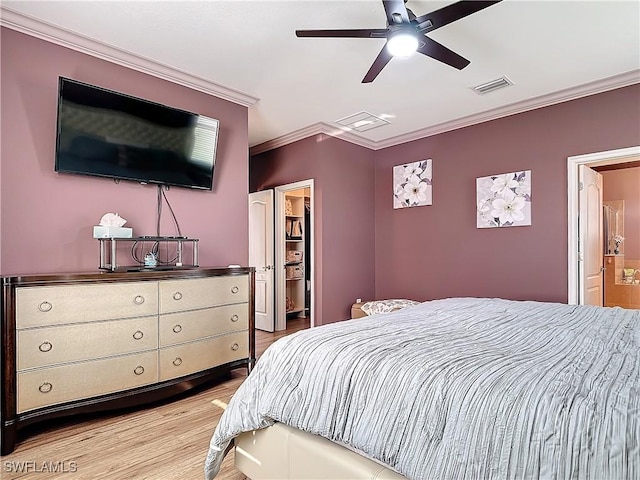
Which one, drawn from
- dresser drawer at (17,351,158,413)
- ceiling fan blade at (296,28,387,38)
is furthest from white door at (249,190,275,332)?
ceiling fan blade at (296,28,387,38)

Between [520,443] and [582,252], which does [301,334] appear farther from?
[582,252]

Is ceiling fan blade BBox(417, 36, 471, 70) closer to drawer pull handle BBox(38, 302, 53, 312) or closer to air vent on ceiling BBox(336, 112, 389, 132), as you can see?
air vent on ceiling BBox(336, 112, 389, 132)

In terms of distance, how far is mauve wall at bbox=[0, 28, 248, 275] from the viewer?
2428mm

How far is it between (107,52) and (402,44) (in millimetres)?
2193

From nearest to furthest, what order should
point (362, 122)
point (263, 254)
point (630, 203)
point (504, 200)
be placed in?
point (504, 200) → point (362, 122) → point (263, 254) → point (630, 203)

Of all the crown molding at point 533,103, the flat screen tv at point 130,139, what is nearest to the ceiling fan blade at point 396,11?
the flat screen tv at point 130,139

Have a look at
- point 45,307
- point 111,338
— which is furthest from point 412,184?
point 45,307

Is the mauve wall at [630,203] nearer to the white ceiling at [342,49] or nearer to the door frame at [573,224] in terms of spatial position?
the door frame at [573,224]

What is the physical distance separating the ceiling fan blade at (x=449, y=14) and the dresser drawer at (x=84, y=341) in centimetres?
255

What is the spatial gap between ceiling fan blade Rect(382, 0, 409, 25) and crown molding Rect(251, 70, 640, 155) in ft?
7.84

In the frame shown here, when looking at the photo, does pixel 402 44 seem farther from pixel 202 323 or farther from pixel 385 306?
pixel 385 306

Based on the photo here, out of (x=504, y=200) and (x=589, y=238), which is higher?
(x=504, y=200)

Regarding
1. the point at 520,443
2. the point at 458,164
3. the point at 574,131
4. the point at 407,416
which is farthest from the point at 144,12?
the point at 574,131
